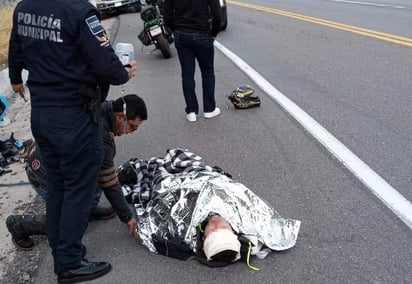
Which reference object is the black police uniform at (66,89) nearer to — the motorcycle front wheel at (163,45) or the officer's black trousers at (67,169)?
Answer: the officer's black trousers at (67,169)

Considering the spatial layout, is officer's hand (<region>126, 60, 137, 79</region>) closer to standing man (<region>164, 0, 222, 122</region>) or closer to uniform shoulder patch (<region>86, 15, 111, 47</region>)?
uniform shoulder patch (<region>86, 15, 111, 47</region>)

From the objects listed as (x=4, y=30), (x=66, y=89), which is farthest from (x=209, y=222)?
(x=4, y=30)

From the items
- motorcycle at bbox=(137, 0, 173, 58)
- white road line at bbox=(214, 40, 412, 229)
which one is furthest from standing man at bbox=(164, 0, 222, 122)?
motorcycle at bbox=(137, 0, 173, 58)

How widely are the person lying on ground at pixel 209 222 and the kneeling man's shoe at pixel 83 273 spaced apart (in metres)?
0.41

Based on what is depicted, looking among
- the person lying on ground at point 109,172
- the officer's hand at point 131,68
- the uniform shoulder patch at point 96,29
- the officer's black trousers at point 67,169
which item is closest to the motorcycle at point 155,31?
the person lying on ground at point 109,172

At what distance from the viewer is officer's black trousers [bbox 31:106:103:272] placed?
3.28 meters

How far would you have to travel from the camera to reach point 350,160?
16.9 ft

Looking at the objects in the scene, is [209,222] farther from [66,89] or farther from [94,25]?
[94,25]

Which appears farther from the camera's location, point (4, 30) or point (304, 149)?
point (4, 30)

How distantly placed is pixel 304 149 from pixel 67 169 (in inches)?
113

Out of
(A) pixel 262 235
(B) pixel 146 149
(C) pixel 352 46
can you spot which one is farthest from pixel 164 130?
(C) pixel 352 46

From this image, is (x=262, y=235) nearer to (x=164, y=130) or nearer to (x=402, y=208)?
(x=402, y=208)

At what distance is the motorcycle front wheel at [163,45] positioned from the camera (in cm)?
1124

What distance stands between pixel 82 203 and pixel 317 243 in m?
1.60
